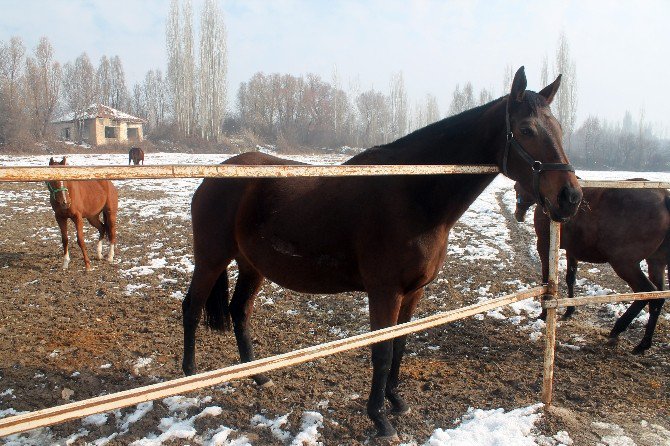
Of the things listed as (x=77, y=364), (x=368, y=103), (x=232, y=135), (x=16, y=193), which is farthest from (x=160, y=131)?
(x=77, y=364)

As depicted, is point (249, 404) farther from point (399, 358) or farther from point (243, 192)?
point (243, 192)

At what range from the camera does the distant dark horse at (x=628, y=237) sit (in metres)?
4.75

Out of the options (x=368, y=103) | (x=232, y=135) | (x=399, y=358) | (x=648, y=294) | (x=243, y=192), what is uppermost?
(x=368, y=103)

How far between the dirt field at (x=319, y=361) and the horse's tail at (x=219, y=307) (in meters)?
0.36

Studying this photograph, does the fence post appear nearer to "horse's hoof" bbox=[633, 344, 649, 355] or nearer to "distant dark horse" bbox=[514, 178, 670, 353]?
"distant dark horse" bbox=[514, 178, 670, 353]

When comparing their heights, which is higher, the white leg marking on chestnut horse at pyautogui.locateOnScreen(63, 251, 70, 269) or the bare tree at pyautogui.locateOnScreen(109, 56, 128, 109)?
the bare tree at pyautogui.locateOnScreen(109, 56, 128, 109)

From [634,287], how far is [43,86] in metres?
56.1

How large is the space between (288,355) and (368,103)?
73136mm

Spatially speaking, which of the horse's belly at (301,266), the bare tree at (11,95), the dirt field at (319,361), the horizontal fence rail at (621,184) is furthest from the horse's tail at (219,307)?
the bare tree at (11,95)

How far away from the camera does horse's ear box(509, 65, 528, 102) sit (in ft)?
8.51

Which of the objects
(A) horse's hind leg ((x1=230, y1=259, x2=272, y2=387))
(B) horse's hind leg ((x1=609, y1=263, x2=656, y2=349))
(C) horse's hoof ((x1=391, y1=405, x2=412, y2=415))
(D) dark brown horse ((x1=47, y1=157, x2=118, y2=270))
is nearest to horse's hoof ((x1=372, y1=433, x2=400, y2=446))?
(C) horse's hoof ((x1=391, y1=405, x2=412, y2=415))

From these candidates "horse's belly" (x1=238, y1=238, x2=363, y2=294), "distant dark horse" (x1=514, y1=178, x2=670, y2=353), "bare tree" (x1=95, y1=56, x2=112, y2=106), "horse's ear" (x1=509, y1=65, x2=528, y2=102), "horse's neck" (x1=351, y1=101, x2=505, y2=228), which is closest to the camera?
"horse's ear" (x1=509, y1=65, x2=528, y2=102)

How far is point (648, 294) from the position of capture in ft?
12.2

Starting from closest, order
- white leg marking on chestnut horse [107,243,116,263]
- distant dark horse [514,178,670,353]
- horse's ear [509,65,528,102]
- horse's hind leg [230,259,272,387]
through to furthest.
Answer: horse's ear [509,65,528,102] < horse's hind leg [230,259,272,387] < distant dark horse [514,178,670,353] < white leg marking on chestnut horse [107,243,116,263]
